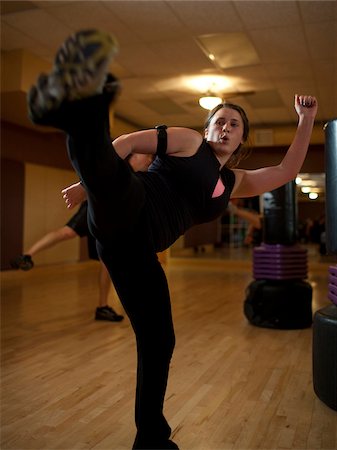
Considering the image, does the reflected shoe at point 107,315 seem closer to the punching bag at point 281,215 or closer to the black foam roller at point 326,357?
the punching bag at point 281,215

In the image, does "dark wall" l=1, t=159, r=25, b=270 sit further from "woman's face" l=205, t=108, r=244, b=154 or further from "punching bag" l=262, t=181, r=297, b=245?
"woman's face" l=205, t=108, r=244, b=154

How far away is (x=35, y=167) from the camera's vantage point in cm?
842

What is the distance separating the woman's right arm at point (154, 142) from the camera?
1262 mm

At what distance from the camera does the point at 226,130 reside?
4.80 ft

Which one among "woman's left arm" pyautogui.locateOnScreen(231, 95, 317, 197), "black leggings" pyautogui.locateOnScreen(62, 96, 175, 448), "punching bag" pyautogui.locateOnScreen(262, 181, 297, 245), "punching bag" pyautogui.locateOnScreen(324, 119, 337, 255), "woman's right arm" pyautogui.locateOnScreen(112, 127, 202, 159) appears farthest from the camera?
"punching bag" pyautogui.locateOnScreen(262, 181, 297, 245)

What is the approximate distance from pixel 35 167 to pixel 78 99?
782 cm

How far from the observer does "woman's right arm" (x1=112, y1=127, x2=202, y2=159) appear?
1262 millimetres

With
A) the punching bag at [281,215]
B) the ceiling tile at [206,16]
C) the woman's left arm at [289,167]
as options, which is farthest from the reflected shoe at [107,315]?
the ceiling tile at [206,16]

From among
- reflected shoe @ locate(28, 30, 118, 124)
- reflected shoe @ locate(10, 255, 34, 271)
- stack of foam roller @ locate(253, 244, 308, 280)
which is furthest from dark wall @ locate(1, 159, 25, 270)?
reflected shoe @ locate(28, 30, 118, 124)

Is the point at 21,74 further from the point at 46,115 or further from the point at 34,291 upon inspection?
the point at 46,115

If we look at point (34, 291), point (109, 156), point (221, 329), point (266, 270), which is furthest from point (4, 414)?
point (34, 291)

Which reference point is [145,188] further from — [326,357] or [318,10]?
[318,10]

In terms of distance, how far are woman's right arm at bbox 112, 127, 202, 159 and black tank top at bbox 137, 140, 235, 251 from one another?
0.02 meters

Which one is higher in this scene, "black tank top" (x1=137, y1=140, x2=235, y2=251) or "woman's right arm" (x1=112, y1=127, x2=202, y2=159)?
"woman's right arm" (x1=112, y1=127, x2=202, y2=159)
